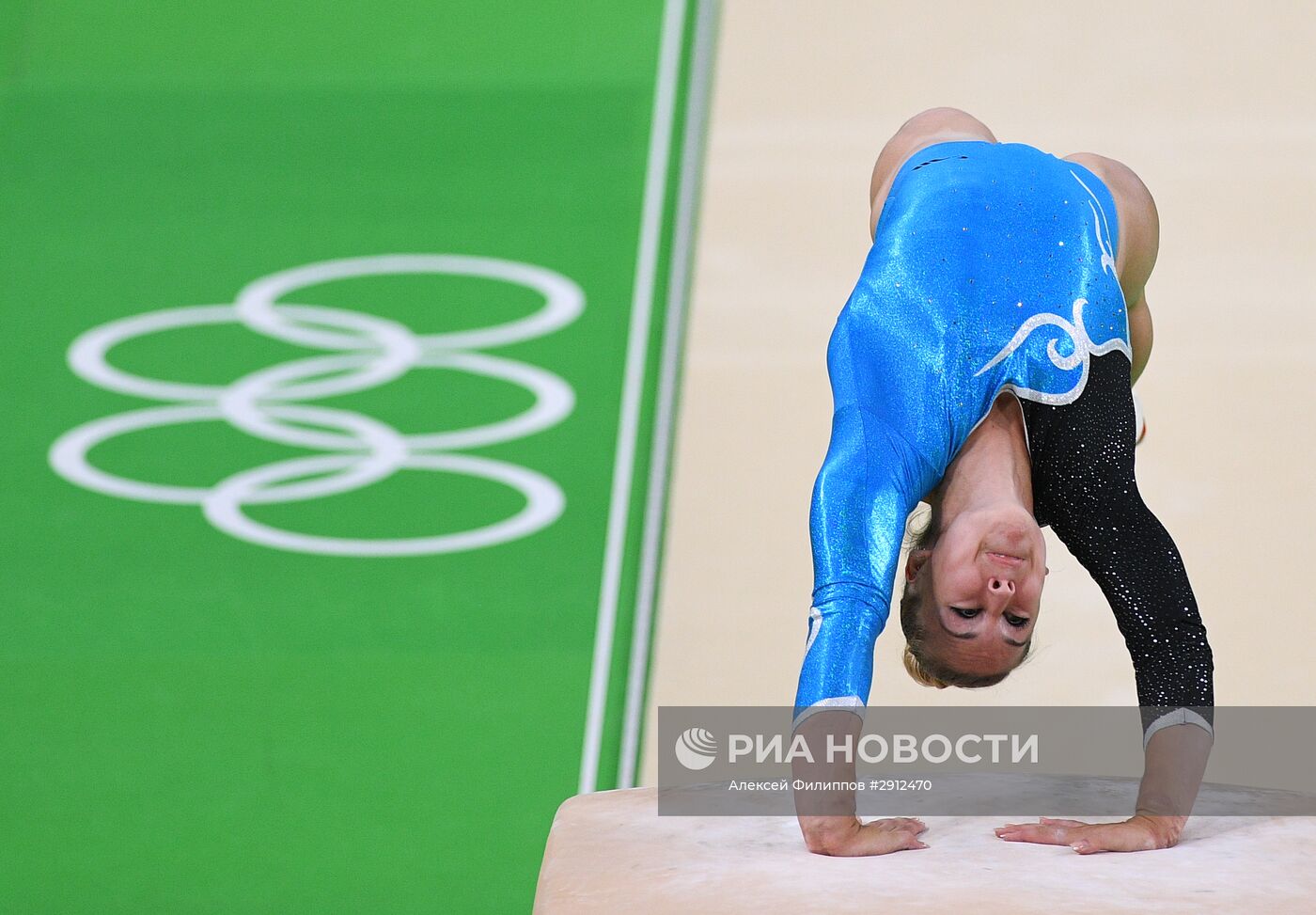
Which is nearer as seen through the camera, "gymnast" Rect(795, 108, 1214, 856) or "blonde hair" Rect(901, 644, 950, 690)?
"gymnast" Rect(795, 108, 1214, 856)

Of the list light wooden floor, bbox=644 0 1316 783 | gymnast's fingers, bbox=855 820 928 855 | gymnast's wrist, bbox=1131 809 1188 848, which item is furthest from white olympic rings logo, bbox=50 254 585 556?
gymnast's wrist, bbox=1131 809 1188 848

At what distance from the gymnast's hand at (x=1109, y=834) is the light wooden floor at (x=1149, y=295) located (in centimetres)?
166

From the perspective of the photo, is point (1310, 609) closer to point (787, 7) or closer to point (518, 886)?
point (518, 886)

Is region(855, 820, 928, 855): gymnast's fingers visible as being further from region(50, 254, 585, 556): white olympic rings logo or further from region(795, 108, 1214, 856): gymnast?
region(50, 254, 585, 556): white olympic rings logo

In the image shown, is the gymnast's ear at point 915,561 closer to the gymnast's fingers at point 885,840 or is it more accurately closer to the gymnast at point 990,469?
the gymnast at point 990,469

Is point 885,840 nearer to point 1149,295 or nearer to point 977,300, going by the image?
point 977,300

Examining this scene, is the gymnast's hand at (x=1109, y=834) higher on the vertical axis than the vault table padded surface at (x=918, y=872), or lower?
higher

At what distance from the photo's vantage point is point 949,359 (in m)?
2.81

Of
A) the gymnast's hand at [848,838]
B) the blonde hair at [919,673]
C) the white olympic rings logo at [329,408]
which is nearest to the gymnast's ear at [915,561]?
the blonde hair at [919,673]

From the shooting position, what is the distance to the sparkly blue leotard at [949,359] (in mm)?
2590

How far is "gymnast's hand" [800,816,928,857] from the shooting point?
251cm

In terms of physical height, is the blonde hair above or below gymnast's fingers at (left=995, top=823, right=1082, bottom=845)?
above

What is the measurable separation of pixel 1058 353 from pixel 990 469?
0.83 feet

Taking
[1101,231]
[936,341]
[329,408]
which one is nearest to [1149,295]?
[329,408]
